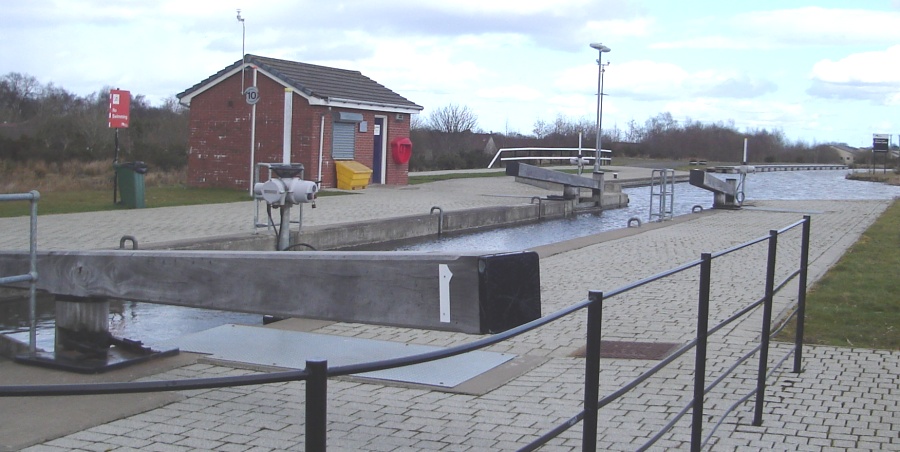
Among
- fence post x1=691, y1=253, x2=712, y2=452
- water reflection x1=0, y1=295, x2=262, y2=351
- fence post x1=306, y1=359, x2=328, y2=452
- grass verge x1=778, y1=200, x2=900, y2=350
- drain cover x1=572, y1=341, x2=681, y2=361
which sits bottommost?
water reflection x1=0, y1=295, x2=262, y2=351

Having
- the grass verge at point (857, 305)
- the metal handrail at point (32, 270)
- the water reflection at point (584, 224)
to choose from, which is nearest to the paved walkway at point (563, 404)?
the grass verge at point (857, 305)

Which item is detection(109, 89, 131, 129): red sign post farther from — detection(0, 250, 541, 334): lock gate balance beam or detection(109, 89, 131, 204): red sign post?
detection(0, 250, 541, 334): lock gate balance beam

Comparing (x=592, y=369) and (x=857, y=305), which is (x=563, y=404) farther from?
(x=857, y=305)

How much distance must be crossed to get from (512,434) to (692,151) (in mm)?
77630

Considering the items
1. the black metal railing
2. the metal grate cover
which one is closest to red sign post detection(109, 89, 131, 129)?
the metal grate cover

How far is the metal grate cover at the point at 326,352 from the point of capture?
20.8ft

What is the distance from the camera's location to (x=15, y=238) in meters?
12.6

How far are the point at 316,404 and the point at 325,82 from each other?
25884mm

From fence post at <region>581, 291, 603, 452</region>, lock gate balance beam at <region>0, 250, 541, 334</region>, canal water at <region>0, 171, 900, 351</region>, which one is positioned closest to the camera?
fence post at <region>581, 291, 603, 452</region>

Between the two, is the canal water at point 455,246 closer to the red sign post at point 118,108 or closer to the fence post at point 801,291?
the fence post at point 801,291

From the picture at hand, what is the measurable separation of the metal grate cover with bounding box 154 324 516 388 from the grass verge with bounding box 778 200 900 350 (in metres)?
3.09

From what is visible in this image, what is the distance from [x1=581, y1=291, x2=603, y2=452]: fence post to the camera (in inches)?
117

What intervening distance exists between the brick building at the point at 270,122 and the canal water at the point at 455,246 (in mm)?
6567

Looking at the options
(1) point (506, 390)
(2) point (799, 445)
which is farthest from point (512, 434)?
(2) point (799, 445)
